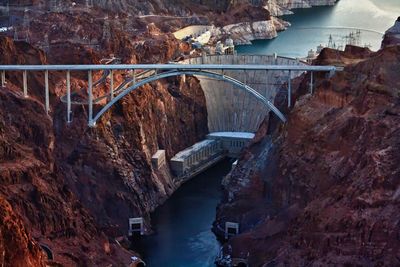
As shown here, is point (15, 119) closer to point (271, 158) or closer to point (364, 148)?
point (271, 158)

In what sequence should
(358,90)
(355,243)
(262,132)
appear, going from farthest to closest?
(262,132)
(358,90)
(355,243)

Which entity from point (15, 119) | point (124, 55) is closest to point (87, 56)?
point (124, 55)

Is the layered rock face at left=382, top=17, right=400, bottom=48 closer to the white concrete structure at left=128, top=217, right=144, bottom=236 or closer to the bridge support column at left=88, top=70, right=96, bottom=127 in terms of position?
the white concrete structure at left=128, top=217, right=144, bottom=236

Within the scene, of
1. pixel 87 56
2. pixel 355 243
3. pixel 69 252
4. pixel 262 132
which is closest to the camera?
pixel 355 243

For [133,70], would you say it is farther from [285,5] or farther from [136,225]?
[285,5]

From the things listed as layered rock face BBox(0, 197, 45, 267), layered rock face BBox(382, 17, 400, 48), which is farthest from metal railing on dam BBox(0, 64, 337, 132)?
layered rock face BBox(0, 197, 45, 267)

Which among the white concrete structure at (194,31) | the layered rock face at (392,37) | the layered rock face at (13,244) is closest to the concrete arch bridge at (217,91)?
the layered rock face at (392,37)
